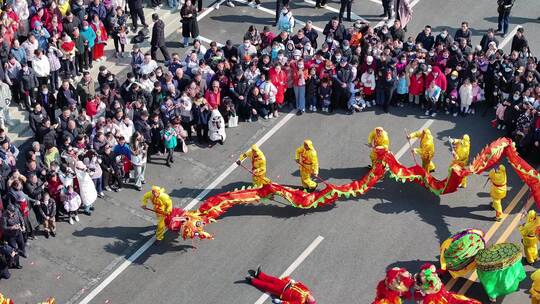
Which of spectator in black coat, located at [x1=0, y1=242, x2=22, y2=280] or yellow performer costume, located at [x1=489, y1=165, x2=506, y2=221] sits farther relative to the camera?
yellow performer costume, located at [x1=489, y1=165, x2=506, y2=221]

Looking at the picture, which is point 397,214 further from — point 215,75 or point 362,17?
Result: point 362,17

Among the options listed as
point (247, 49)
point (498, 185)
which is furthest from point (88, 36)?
point (498, 185)

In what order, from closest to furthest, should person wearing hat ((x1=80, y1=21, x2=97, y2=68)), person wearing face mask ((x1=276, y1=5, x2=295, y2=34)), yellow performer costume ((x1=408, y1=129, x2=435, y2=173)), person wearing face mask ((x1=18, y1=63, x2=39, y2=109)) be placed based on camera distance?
yellow performer costume ((x1=408, y1=129, x2=435, y2=173))
person wearing face mask ((x1=18, y1=63, x2=39, y2=109))
person wearing hat ((x1=80, y1=21, x2=97, y2=68))
person wearing face mask ((x1=276, y1=5, x2=295, y2=34))

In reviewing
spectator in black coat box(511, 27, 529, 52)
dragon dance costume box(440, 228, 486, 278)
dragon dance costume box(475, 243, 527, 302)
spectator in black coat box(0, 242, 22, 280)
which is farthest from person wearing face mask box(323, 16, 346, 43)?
spectator in black coat box(0, 242, 22, 280)

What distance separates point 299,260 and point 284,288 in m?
1.99

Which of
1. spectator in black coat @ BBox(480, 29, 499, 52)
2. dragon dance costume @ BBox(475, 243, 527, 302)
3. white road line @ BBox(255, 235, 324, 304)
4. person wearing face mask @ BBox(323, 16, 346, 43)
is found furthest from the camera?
person wearing face mask @ BBox(323, 16, 346, 43)

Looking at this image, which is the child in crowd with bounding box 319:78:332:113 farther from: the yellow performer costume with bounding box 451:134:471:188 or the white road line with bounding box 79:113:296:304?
the yellow performer costume with bounding box 451:134:471:188

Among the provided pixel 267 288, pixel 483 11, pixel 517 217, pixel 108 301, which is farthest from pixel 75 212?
pixel 483 11

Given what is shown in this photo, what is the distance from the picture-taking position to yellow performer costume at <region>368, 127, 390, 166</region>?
28328 mm

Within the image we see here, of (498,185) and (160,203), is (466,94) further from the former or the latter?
(160,203)

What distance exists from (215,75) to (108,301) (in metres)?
7.84

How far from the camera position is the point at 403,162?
29719mm

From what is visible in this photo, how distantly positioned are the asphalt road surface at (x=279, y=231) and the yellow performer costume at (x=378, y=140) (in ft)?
3.62

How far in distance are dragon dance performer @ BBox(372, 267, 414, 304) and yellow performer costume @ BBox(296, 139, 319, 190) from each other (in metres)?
4.98
